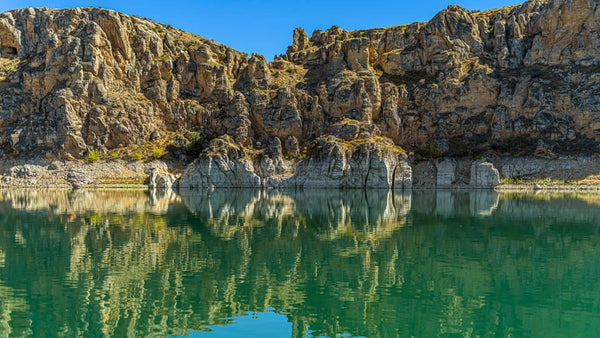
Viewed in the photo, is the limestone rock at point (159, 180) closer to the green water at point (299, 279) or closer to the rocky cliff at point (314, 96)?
the rocky cliff at point (314, 96)

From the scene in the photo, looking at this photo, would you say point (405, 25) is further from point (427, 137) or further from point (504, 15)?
point (427, 137)

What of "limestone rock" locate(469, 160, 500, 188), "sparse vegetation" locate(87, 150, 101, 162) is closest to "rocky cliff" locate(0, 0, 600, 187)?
"limestone rock" locate(469, 160, 500, 188)

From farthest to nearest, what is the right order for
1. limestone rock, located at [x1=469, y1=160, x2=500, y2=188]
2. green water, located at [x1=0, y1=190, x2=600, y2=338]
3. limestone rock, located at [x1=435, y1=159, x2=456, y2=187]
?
1. limestone rock, located at [x1=435, y1=159, x2=456, y2=187]
2. limestone rock, located at [x1=469, y1=160, x2=500, y2=188]
3. green water, located at [x1=0, y1=190, x2=600, y2=338]

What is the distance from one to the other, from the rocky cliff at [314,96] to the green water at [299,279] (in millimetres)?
70537

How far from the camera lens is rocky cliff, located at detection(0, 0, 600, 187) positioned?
4434 inches

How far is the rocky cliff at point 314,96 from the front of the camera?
11262 cm

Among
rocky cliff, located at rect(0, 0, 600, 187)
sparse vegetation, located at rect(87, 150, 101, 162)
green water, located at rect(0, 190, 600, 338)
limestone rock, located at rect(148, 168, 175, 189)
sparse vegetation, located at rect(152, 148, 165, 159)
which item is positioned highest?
rocky cliff, located at rect(0, 0, 600, 187)

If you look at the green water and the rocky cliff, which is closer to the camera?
the green water

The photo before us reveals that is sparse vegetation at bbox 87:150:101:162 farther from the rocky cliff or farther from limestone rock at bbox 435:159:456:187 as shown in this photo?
limestone rock at bbox 435:159:456:187

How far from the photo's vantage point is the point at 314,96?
129125 mm

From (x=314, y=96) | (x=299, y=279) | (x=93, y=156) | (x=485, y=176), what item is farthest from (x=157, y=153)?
(x=299, y=279)

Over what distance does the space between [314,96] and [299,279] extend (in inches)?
4281

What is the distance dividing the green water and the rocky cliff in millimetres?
70537

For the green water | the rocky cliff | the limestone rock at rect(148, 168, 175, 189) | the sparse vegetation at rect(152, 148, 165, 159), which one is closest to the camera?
the green water
